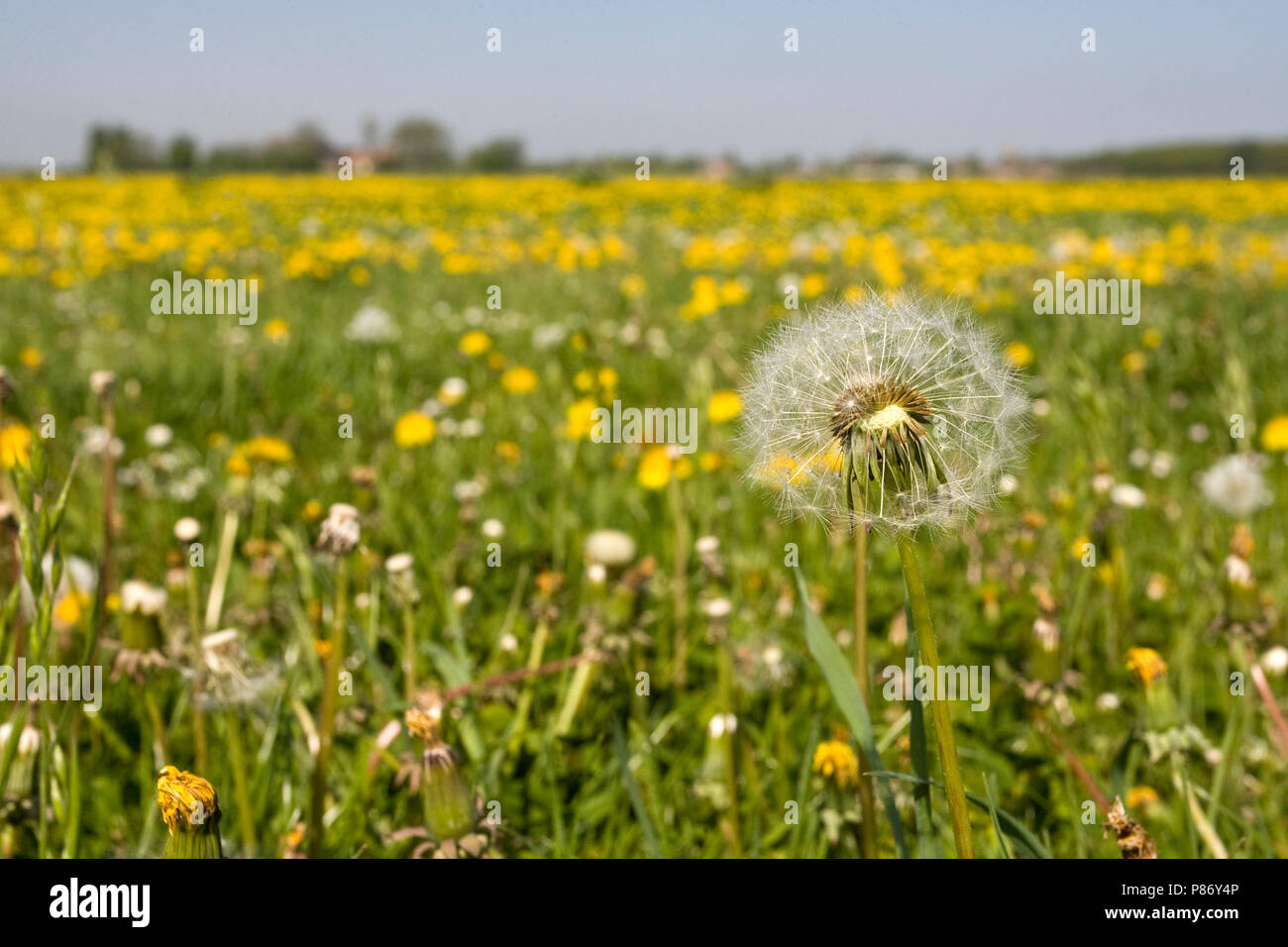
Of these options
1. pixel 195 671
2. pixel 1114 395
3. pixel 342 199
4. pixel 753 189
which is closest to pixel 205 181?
pixel 342 199

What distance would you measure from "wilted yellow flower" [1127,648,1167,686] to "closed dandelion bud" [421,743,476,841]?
811 millimetres

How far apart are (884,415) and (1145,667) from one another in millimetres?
732

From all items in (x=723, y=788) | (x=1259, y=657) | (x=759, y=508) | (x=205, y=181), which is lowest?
(x=723, y=788)

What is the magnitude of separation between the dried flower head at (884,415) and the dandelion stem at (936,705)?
3 cm

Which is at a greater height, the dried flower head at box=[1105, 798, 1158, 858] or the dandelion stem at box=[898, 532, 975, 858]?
the dandelion stem at box=[898, 532, 975, 858]

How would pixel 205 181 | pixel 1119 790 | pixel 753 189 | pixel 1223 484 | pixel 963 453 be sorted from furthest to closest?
pixel 753 189 < pixel 205 181 < pixel 1223 484 < pixel 1119 790 < pixel 963 453

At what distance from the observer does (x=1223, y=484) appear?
2834 mm

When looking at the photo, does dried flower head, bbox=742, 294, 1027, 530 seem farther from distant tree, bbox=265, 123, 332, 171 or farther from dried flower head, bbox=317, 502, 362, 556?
distant tree, bbox=265, 123, 332, 171

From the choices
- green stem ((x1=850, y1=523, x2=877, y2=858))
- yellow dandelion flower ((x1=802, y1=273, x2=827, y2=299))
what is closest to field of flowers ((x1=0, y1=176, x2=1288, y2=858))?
green stem ((x1=850, y1=523, x2=877, y2=858))

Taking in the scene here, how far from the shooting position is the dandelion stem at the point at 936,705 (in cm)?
83

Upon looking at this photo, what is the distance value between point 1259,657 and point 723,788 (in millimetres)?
995

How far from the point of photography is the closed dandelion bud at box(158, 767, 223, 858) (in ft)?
3.04

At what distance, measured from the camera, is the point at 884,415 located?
83cm
